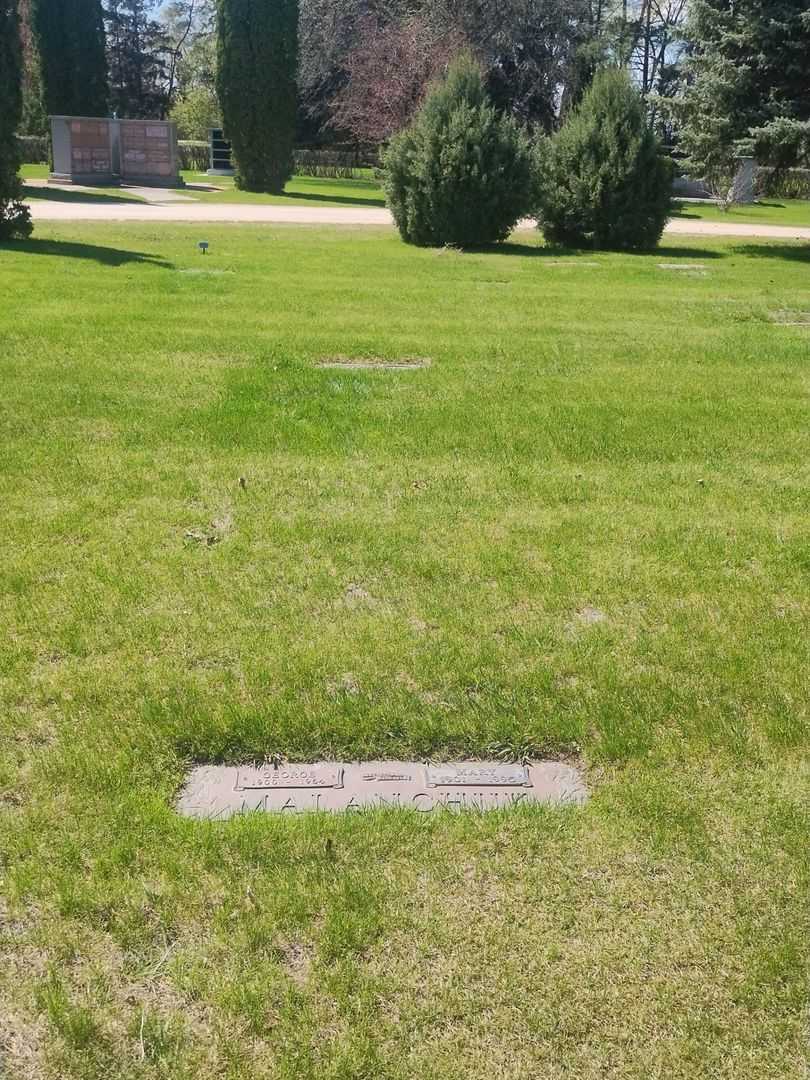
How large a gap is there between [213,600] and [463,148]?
1440 cm

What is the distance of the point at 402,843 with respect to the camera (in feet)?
8.52

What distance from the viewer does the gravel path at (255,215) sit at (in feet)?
70.0

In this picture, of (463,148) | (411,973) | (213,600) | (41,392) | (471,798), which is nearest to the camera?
(411,973)

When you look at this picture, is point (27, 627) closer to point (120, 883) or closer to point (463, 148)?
point (120, 883)

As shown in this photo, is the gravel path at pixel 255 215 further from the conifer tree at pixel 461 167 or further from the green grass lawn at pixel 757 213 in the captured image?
the conifer tree at pixel 461 167

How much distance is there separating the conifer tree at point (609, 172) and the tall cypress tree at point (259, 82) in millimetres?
19320

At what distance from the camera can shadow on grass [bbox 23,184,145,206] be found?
26.1m

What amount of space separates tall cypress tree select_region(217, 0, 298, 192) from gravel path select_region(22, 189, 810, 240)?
24.1ft

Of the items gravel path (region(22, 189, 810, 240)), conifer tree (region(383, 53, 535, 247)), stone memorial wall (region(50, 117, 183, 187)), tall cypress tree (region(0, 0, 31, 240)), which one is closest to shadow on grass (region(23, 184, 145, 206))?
gravel path (region(22, 189, 810, 240))

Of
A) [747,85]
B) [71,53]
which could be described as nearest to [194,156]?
[71,53]

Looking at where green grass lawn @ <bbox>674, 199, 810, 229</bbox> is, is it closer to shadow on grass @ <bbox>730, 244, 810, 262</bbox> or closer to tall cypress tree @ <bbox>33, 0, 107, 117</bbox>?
shadow on grass @ <bbox>730, 244, 810, 262</bbox>

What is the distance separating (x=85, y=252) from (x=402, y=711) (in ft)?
42.1

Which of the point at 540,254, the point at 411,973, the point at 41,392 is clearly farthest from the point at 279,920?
the point at 540,254

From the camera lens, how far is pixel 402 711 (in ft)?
10.3
